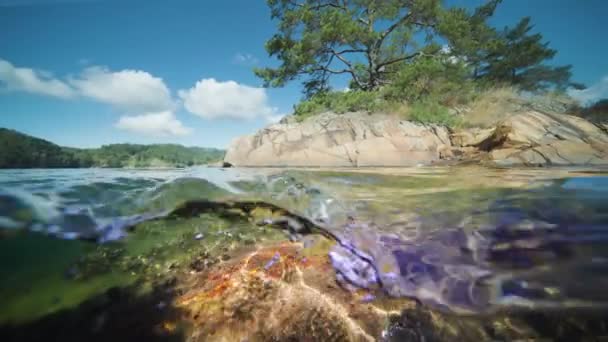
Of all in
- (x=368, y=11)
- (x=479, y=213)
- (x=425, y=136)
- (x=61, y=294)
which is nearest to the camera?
(x=61, y=294)

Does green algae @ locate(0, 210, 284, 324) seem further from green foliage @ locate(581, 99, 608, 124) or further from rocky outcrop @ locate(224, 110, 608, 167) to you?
green foliage @ locate(581, 99, 608, 124)

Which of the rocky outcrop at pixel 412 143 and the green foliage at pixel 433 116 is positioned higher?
the green foliage at pixel 433 116

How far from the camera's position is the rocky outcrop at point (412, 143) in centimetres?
573

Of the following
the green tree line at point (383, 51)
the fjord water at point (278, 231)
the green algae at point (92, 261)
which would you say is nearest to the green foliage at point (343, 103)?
the green tree line at point (383, 51)

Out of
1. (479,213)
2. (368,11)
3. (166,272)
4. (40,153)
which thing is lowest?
(166,272)

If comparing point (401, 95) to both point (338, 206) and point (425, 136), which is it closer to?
point (425, 136)

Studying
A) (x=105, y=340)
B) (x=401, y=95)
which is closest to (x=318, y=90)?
(x=401, y=95)

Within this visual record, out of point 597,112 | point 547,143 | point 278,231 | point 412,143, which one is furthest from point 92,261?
point 597,112

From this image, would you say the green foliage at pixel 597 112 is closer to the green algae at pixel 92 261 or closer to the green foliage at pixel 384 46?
the green foliage at pixel 384 46

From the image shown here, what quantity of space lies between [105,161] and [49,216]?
1251 cm

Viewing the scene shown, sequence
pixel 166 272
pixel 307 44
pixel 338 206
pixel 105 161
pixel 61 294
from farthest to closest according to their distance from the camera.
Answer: pixel 105 161, pixel 307 44, pixel 338 206, pixel 166 272, pixel 61 294

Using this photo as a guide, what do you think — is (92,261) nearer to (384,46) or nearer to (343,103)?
(343,103)

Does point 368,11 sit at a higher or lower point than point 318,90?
higher

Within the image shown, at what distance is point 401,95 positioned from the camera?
8.72 metres
